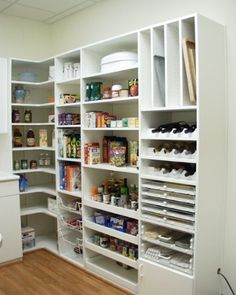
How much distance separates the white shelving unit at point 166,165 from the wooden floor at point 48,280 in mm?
127

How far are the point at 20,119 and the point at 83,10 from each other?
4.79 feet

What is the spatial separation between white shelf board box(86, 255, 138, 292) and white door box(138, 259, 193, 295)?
291mm

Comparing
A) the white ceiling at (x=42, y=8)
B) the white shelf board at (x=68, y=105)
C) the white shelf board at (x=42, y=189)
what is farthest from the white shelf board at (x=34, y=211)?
the white ceiling at (x=42, y=8)

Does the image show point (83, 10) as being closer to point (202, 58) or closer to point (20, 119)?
point (20, 119)

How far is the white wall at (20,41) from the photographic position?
3.71 meters

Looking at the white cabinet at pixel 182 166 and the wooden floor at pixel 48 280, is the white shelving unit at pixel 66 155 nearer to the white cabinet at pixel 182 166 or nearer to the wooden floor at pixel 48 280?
the wooden floor at pixel 48 280

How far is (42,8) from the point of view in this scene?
367 cm

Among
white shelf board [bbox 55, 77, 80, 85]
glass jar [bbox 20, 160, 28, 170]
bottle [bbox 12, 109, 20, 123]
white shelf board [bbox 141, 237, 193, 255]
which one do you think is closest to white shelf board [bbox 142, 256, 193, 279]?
white shelf board [bbox 141, 237, 193, 255]

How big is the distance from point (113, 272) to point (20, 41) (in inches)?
113

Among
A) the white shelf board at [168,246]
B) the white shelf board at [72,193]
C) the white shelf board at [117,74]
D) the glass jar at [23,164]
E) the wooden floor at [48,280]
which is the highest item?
the white shelf board at [117,74]

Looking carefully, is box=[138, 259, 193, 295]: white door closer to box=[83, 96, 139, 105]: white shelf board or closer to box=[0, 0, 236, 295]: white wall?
box=[0, 0, 236, 295]: white wall

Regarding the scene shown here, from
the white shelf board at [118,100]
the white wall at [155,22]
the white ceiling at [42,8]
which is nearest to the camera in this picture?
the white wall at [155,22]

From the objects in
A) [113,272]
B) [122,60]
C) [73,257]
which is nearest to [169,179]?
[122,60]

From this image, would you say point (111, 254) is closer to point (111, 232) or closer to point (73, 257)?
point (111, 232)
